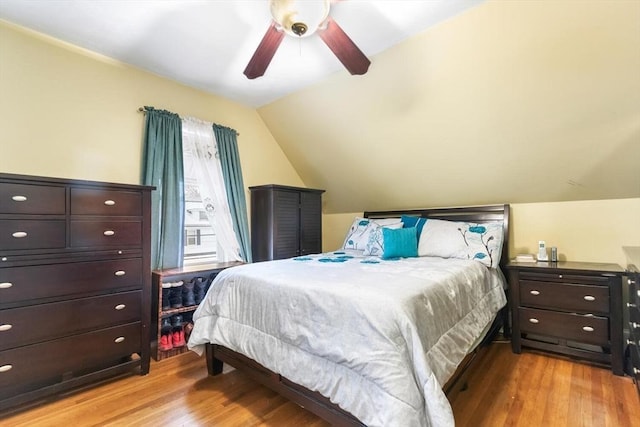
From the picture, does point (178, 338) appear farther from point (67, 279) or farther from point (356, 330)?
point (356, 330)

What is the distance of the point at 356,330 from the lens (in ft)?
4.72

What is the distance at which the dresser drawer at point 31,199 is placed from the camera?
174cm

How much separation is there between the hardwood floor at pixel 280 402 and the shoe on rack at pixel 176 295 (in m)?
0.55

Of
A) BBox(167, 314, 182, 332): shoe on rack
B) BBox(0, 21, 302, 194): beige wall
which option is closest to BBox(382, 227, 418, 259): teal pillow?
BBox(167, 314, 182, 332): shoe on rack

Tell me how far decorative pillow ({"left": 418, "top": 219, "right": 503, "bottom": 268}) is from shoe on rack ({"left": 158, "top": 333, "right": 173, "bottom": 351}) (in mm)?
2359

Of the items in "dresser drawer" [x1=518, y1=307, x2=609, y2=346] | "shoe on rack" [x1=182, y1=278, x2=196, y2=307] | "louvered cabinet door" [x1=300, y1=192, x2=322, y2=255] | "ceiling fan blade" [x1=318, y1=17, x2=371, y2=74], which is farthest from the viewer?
"louvered cabinet door" [x1=300, y1=192, x2=322, y2=255]

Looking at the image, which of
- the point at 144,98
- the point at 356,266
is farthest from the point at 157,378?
the point at 144,98

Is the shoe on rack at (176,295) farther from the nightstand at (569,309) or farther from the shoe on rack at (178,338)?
the nightstand at (569,309)

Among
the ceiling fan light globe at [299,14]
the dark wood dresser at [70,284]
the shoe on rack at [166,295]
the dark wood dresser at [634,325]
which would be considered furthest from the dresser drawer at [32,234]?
the dark wood dresser at [634,325]

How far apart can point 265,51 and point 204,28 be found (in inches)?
27.7

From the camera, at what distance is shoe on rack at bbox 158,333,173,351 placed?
255 cm

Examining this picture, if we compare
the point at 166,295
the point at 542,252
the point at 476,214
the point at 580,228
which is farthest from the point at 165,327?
the point at 580,228

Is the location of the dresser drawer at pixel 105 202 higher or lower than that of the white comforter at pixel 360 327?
higher

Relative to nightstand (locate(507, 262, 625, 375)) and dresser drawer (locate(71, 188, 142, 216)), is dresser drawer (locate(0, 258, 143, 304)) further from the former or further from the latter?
nightstand (locate(507, 262, 625, 375))
